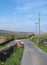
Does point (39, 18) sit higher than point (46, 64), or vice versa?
point (39, 18)

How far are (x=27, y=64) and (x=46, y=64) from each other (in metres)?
1.65

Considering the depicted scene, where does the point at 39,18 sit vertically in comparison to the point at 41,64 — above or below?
above

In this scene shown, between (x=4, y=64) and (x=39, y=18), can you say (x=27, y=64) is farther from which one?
(x=39, y=18)

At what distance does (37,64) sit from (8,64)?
3.53 metres

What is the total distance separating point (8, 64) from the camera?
21.2 metres

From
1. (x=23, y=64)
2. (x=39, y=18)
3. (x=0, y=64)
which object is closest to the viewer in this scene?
(x=0, y=64)

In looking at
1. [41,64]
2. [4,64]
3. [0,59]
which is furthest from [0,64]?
[41,64]

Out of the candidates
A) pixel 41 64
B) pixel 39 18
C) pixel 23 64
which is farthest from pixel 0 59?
pixel 39 18

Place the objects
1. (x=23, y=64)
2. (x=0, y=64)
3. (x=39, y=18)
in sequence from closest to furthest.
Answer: (x=0, y=64) < (x=23, y=64) < (x=39, y=18)

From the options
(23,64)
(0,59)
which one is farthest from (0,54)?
(23,64)

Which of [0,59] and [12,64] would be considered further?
[0,59]

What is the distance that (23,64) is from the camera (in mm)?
23578

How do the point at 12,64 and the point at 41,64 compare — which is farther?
the point at 41,64

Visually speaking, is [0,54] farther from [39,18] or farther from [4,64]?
[39,18]
